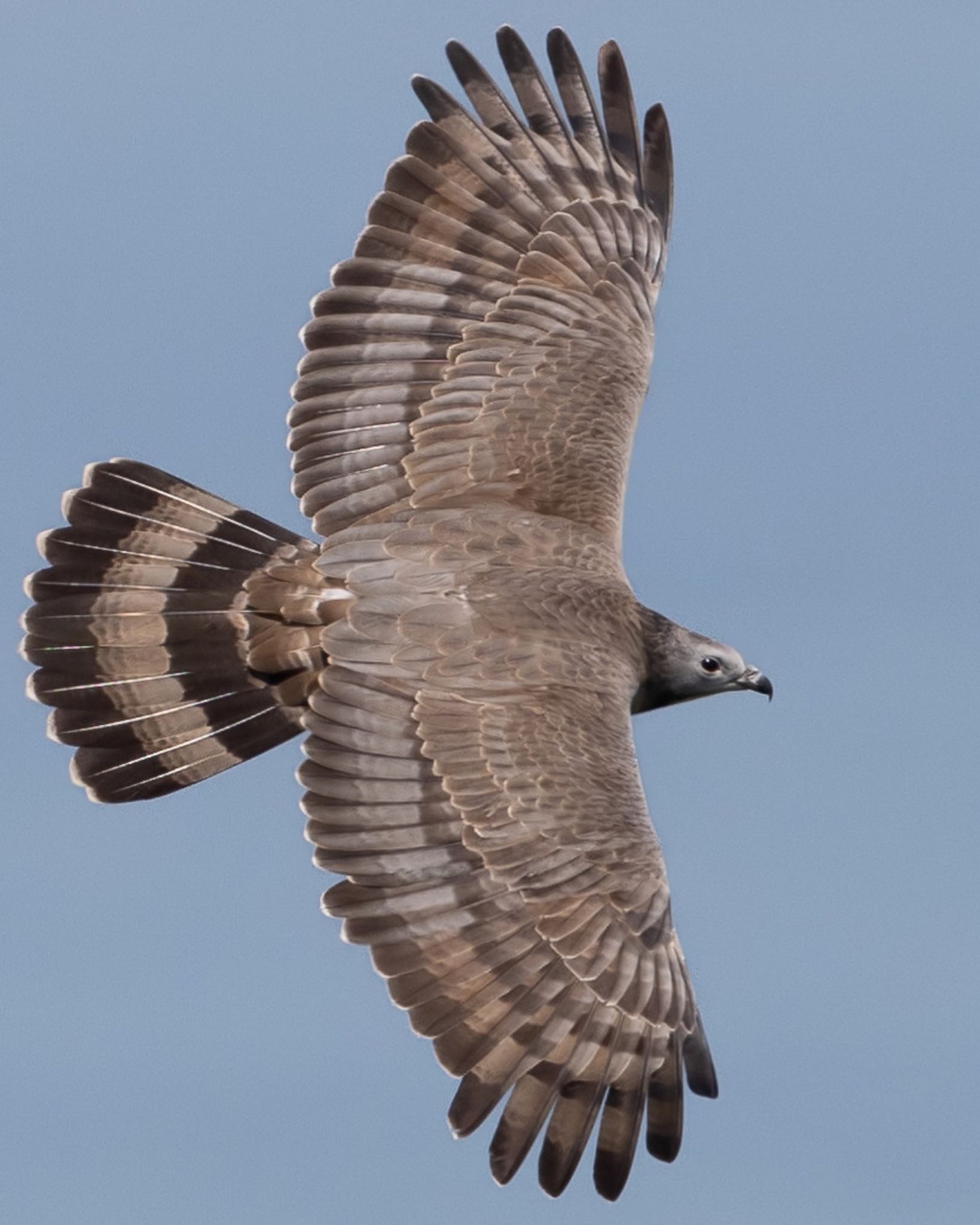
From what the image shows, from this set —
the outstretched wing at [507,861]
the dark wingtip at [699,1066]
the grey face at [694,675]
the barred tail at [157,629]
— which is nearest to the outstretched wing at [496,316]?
the barred tail at [157,629]

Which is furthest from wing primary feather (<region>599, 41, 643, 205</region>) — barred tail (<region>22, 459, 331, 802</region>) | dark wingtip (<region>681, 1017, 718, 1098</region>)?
dark wingtip (<region>681, 1017, 718, 1098</region>)

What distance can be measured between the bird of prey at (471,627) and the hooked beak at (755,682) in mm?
31

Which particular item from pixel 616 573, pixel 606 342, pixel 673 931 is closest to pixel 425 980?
pixel 673 931

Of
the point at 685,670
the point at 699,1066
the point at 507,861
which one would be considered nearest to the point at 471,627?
the point at 507,861

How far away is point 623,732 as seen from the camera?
1247 cm

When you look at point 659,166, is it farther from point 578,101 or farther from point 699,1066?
point 699,1066

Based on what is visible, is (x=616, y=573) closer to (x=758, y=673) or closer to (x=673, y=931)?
(x=758, y=673)

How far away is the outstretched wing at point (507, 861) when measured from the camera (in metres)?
11.3

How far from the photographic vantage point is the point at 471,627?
12.6 meters

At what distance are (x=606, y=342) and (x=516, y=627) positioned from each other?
2195mm

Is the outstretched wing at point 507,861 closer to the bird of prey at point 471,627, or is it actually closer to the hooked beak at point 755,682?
the bird of prey at point 471,627

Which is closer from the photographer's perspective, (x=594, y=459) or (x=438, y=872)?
(x=438, y=872)

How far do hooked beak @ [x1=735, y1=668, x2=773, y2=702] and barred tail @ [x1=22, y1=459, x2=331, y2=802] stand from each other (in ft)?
8.38

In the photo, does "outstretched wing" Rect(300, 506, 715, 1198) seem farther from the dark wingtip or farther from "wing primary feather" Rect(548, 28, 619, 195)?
"wing primary feather" Rect(548, 28, 619, 195)
